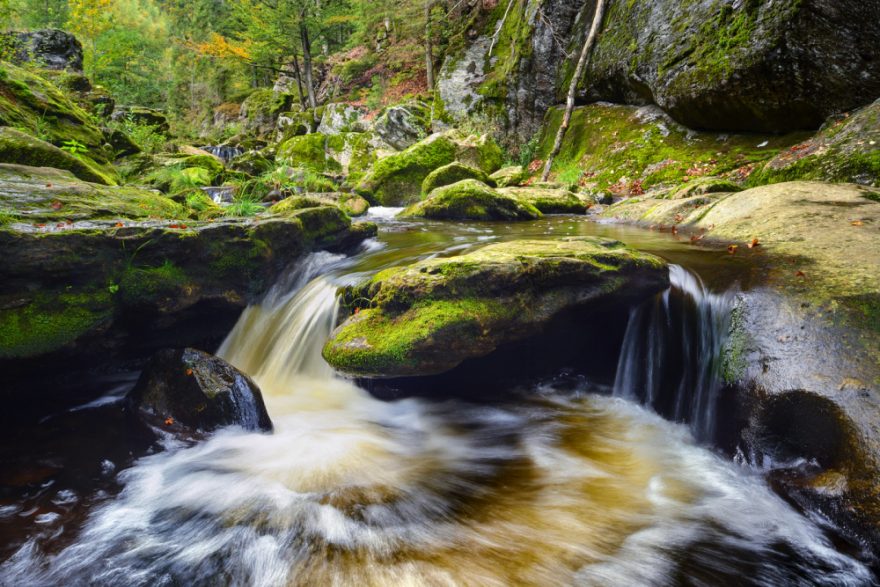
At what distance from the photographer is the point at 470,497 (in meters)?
3.09

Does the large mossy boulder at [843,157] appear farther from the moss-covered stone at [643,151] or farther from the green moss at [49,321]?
the green moss at [49,321]

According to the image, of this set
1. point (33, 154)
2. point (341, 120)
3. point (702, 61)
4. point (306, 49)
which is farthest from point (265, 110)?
point (702, 61)

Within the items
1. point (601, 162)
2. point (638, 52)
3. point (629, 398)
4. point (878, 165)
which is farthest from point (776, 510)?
point (638, 52)

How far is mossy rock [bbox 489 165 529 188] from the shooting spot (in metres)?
13.5

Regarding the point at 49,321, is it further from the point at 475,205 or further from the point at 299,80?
the point at 299,80

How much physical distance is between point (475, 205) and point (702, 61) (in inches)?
242

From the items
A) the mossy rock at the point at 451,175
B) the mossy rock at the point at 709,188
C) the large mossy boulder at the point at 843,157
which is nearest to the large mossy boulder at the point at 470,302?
the large mossy boulder at the point at 843,157

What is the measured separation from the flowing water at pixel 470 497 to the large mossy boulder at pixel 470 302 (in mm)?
643

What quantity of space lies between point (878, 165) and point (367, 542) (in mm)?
7499

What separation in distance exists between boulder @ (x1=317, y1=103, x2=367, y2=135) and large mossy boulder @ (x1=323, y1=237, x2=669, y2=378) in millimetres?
19103

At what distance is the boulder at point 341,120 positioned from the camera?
21.3 m

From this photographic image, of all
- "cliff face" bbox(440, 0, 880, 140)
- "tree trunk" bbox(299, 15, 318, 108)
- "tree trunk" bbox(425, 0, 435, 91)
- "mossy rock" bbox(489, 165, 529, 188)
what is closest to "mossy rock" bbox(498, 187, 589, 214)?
"mossy rock" bbox(489, 165, 529, 188)

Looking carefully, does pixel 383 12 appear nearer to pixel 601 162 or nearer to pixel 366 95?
pixel 366 95

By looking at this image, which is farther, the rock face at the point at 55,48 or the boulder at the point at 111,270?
the rock face at the point at 55,48
